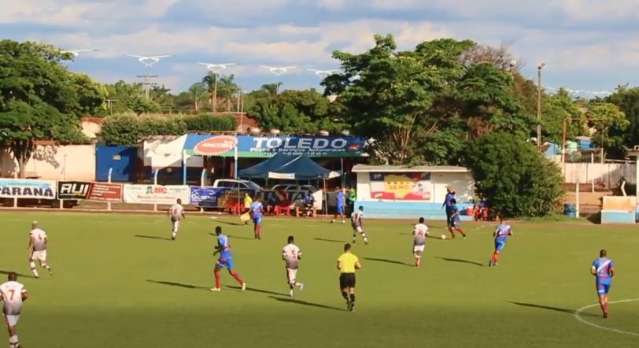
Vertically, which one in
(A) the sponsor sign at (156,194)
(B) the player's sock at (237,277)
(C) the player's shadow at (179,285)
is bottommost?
(C) the player's shadow at (179,285)

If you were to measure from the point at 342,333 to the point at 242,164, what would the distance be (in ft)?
160

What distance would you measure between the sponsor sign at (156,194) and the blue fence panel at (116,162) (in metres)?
19.1

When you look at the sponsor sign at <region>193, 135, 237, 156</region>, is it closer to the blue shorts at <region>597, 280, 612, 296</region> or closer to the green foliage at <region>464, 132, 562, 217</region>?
the green foliage at <region>464, 132, 562, 217</region>

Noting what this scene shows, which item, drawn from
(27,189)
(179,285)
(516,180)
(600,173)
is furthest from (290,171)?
(600,173)

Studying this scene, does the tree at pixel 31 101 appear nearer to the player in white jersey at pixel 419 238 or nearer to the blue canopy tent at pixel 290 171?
the blue canopy tent at pixel 290 171

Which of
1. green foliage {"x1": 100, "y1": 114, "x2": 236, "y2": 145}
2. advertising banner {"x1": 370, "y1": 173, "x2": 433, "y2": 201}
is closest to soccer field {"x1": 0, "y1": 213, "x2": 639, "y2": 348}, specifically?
advertising banner {"x1": 370, "y1": 173, "x2": 433, "y2": 201}

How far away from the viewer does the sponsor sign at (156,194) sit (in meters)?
53.9

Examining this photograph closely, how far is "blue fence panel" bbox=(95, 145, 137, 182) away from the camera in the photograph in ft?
241

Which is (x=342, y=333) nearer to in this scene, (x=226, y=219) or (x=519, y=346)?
(x=519, y=346)

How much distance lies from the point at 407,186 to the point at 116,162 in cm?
2985

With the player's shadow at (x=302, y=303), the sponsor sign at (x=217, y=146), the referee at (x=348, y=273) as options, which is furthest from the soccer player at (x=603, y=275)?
the sponsor sign at (x=217, y=146)

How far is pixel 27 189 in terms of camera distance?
54156 mm

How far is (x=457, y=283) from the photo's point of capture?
90.7 feet

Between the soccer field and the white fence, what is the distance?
2954 cm
